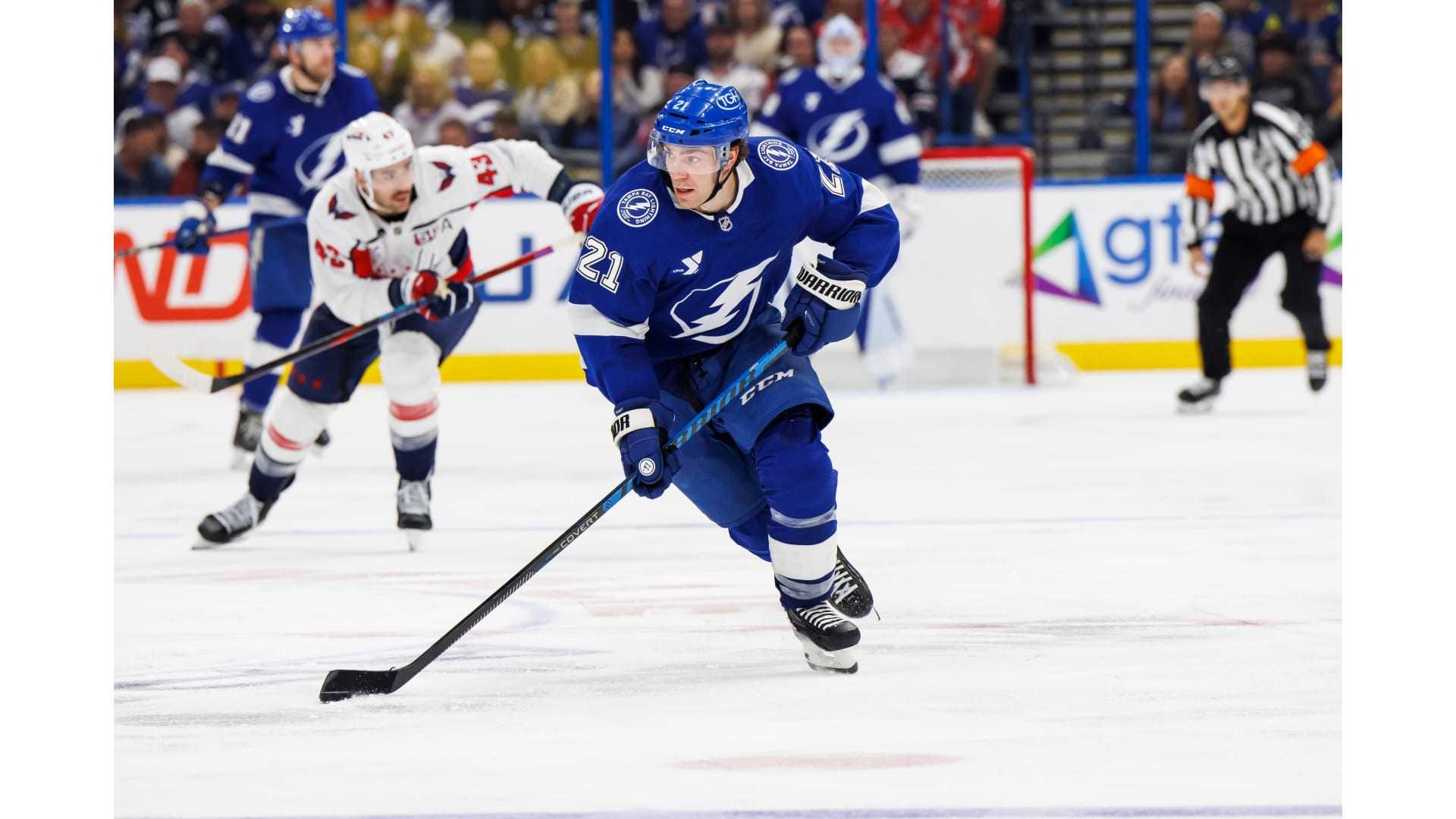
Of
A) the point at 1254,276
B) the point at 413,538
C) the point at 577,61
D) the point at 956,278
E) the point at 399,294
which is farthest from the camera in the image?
the point at 577,61

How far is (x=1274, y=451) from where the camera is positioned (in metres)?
5.83

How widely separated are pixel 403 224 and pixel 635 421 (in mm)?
1570

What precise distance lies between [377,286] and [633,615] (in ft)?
4.03

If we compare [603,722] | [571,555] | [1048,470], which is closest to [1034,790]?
[603,722]

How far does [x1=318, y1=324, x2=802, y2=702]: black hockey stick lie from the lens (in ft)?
9.25

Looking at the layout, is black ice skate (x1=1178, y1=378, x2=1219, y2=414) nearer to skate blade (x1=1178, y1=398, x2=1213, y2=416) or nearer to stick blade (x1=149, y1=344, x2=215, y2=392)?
skate blade (x1=1178, y1=398, x2=1213, y2=416)

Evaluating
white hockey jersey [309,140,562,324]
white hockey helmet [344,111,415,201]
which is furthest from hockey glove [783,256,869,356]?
white hockey jersey [309,140,562,324]

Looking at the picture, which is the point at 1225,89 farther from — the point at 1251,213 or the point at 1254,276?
the point at 1254,276

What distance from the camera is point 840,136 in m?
7.93

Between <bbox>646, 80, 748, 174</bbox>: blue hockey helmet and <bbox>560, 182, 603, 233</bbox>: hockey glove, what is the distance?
151cm

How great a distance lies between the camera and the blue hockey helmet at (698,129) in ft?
9.12

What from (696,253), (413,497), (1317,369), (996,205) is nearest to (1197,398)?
(1317,369)

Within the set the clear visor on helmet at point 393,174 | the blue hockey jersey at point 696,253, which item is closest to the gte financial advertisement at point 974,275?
the clear visor on helmet at point 393,174
